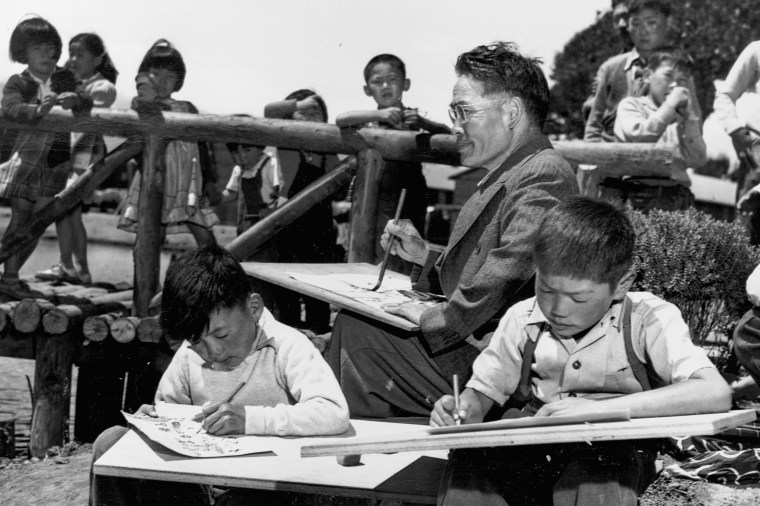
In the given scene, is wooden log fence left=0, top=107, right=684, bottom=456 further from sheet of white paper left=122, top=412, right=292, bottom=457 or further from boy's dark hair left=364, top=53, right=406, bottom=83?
sheet of white paper left=122, top=412, right=292, bottom=457

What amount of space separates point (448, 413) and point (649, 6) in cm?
446

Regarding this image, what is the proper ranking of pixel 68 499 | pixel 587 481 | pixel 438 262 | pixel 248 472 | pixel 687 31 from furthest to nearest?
pixel 687 31
pixel 68 499
pixel 438 262
pixel 248 472
pixel 587 481

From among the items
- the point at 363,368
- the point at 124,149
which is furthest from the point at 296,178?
the point at 363,368

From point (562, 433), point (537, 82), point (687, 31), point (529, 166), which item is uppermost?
point (687, 31)

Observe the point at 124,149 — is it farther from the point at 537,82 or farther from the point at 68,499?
the point at 537,82

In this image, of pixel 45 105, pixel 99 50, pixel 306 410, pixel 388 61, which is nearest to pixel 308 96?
pixel 388 61

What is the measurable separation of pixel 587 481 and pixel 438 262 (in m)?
1.53

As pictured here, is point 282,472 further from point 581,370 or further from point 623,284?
point 623,284

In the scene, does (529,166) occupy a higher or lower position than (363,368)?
higher

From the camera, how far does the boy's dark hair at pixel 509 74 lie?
3729mm

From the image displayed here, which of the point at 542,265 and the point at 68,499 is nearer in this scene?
the point at 542,265

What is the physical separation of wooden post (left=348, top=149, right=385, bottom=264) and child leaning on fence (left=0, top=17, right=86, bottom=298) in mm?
2007

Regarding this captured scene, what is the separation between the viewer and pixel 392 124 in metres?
5.87

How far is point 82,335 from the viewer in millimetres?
6039
